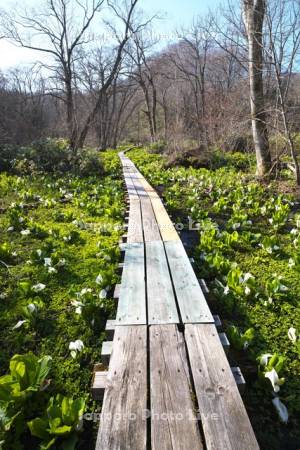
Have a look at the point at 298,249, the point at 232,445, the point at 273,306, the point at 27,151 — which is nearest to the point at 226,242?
the point at 298,249

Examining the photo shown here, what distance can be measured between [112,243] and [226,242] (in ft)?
5.60

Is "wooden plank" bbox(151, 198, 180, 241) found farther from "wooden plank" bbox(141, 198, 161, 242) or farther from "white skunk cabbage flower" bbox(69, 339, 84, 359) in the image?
"white skunk cabbage flower" bbox(69, 339, 84, 359)

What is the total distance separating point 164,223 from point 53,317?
8.77 feet

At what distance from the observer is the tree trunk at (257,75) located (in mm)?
7613

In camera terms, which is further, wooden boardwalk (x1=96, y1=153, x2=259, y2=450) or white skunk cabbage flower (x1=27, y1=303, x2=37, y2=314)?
white skunk cabbage flower (x1=27, y1=303, x2=37, y2=314)

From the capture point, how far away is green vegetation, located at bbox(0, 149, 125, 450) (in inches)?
76.4

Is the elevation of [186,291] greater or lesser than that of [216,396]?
greater

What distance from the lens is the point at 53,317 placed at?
3166 mm

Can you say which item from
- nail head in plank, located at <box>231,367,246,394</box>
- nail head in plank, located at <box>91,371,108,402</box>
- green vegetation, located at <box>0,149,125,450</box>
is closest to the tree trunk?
green vegetation, located at <box>0,149,125,450</box>

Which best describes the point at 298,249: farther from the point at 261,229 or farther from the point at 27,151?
the point at 27,151

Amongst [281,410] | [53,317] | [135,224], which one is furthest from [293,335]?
[135,224]

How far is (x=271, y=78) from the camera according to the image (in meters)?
8.06

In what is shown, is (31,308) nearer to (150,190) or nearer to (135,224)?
(135,224)

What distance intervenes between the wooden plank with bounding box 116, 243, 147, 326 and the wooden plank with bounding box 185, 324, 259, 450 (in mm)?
464
